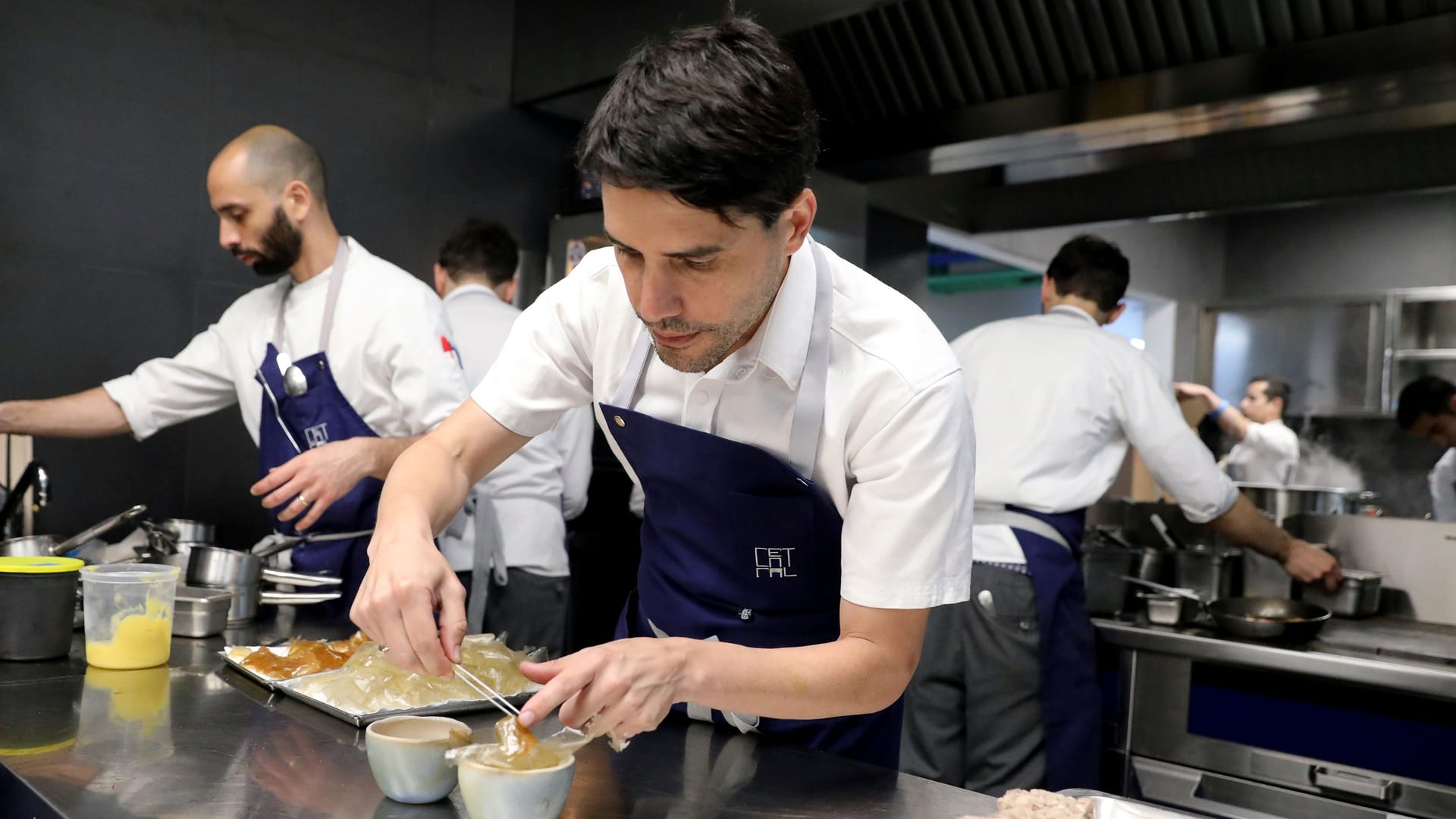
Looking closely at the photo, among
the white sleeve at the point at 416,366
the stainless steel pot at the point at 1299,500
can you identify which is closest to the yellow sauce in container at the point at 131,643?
the white sleeve at the point at 416,366

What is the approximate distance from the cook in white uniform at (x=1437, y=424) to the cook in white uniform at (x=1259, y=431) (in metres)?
0.36

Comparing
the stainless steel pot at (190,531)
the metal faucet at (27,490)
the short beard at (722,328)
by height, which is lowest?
the stainless steel pot at (190,531)

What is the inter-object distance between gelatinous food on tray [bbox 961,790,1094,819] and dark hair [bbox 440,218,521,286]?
2.62m

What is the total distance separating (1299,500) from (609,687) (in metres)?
2.86

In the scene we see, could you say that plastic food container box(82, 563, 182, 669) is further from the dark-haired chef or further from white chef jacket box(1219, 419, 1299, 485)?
white chef jacket box(1219, 419, 1299, 485)

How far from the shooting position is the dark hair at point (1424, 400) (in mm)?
3340

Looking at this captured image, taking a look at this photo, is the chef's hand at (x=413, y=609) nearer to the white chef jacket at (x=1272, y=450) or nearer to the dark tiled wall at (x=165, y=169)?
the dark tiled wall at (x=165, y=169)

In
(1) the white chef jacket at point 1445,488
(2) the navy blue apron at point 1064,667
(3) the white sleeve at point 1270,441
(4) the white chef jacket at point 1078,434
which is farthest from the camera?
(3) the white sleeve at point 1270,441

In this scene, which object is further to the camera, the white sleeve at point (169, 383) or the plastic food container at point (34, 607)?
the white sleeve at point (169, 383)

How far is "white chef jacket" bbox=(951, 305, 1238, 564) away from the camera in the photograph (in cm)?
276

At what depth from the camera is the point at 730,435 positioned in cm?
142

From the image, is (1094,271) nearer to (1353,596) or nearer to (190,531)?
(1353,596)

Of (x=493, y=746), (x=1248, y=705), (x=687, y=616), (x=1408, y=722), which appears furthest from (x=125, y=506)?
(x=1408, y=722)

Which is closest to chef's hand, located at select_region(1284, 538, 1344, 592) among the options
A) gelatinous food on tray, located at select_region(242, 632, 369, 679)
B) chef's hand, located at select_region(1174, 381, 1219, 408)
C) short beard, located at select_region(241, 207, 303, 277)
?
chef's hand, located at select_region(1174, 381, 1219, 408)
